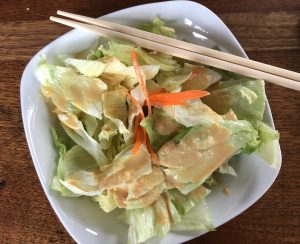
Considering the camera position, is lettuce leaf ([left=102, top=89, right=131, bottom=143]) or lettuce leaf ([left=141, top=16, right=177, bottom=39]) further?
lettuce leaf ([left=141, top=16, right=177, bottom=39])

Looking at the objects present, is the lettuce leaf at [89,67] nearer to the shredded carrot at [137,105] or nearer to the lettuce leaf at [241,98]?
the shredded carrot at [137,105]

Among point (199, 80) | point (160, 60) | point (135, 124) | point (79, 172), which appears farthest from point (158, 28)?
point (79, 172)

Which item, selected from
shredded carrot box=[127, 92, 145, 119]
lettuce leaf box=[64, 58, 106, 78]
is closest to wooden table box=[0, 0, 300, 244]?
lettuce leaf box=[64, 58, 106, 78]

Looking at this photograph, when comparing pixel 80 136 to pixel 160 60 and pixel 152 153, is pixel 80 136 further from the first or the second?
pixel 160 60

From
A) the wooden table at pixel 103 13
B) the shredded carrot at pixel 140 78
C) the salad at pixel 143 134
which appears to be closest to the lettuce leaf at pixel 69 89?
the salad at pixel 143 134

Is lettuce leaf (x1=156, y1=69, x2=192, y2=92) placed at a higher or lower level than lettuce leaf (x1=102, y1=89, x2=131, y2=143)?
higher

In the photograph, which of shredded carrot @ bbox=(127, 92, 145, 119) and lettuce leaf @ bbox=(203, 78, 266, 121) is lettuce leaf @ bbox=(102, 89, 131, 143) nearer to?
shredded carrot @ bbox=(127, 92, 145, 119)
